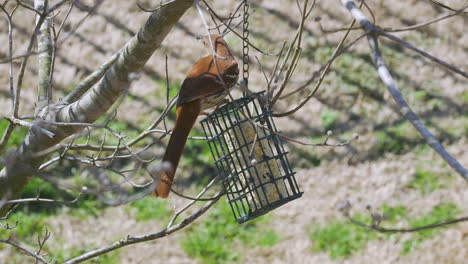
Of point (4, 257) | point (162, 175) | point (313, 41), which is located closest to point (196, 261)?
point (4, 257)

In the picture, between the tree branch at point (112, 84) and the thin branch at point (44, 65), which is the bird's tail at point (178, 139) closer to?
the tree branch at point (112, 84)

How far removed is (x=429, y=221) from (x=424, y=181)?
20.6 inches

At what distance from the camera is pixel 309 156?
6289 mm

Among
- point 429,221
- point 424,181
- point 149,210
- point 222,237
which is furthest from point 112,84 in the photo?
point 424,181

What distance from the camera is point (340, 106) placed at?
6617 millimetres

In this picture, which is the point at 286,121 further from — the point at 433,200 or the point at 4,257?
the point at 4,257

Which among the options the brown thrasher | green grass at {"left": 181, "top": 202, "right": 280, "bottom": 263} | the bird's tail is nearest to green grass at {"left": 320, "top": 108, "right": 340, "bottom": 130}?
green grass at {"left": 181, "top": 202, "right": 280, "bottom": 263}

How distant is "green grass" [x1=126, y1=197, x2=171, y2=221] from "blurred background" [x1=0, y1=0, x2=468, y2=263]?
0.04ft

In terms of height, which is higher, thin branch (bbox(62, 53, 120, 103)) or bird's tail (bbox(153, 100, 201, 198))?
thin branch (bbox(62, 53, 120, 103))

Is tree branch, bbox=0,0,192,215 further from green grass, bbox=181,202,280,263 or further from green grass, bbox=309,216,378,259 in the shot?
green grass, bbox=309,216,378,259

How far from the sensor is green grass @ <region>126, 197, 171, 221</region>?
18.9ft

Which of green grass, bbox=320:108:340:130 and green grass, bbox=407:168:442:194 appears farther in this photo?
green grass, bbox=320:108:340:130

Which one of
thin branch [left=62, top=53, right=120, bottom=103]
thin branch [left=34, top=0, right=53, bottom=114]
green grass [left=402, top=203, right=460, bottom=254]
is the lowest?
green grass [left=402, top=203, right=460, bottom=254]

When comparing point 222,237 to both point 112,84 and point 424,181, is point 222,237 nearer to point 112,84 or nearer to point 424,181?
point 424,181
